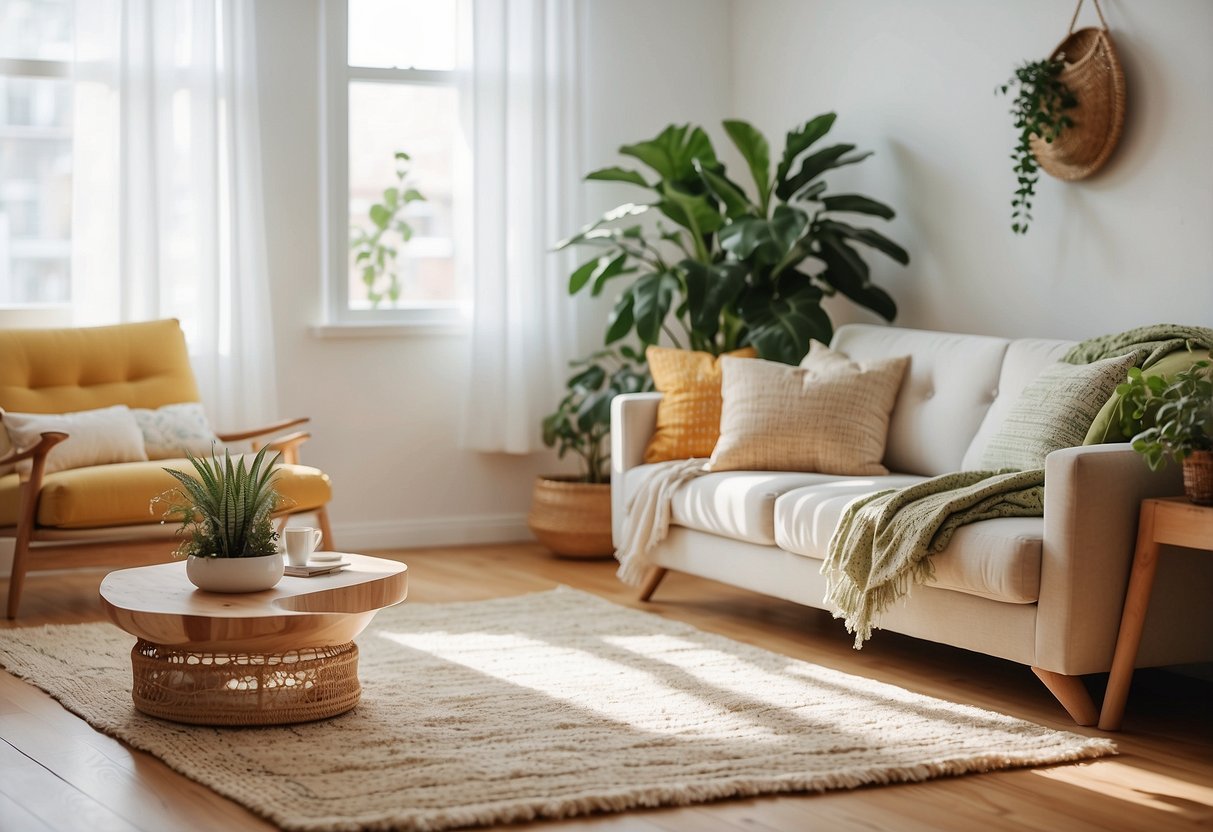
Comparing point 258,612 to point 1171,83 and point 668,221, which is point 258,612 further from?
point 668,221

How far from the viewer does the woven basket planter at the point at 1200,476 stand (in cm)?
320

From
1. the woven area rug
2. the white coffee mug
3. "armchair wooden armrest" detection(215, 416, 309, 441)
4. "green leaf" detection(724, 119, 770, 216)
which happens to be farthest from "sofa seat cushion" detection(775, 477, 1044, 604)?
"armchair wooden armrest" detection(215, 416, 309, 441)

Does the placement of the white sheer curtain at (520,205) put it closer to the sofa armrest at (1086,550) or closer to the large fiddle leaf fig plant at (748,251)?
the large fiddle leaf fig plant at (748,251)

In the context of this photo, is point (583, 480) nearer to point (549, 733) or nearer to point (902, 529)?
point (902, 529)

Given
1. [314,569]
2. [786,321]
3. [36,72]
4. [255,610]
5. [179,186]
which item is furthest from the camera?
[179,186]

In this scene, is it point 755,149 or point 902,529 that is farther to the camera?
point 755,149

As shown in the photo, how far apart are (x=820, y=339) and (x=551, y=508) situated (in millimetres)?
1317

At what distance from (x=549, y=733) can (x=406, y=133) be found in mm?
3399

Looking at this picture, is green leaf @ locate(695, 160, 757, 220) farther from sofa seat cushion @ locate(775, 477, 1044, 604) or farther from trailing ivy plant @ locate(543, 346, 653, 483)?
sofa seat cushion @ locate(775, 477, 1044, 604)

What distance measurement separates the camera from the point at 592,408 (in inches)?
221

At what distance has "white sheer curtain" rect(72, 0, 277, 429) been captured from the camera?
534 cm

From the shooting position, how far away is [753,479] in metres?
4.36

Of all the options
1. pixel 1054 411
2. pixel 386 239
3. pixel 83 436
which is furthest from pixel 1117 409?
pixel 386 239

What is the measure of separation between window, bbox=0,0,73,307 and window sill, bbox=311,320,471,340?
0.99 meters
